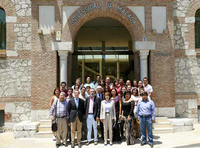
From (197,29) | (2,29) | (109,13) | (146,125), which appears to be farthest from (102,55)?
(146,125)

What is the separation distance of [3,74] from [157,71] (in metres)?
8.00

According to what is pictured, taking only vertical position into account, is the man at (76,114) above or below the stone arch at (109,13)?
below

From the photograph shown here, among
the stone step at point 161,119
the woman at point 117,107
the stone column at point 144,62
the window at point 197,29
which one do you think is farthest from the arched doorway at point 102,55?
the woman at point 117,107

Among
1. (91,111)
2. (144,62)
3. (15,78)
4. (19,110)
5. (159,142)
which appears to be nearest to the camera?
(91,111)

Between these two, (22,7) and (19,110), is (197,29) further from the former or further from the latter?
(19,110)

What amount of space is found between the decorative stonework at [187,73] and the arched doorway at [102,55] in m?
3.48

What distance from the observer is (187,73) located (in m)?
11.4

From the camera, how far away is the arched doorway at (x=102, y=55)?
14.4 metres

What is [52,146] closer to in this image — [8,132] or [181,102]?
[8,132]

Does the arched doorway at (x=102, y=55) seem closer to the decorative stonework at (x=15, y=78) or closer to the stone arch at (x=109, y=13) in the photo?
the stone arch at (x=109, y=13)

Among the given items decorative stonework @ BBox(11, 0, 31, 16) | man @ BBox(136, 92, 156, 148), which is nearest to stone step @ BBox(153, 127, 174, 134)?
man @ BBox(136, 92, 156, 148)

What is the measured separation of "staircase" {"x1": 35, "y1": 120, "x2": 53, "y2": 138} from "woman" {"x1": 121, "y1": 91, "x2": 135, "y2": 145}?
3.31 m

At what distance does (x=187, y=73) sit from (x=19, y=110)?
9.31m

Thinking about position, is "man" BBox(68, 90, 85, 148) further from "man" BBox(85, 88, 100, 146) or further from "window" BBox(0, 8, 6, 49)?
"window" BBox(0, 8, 6, 49)
